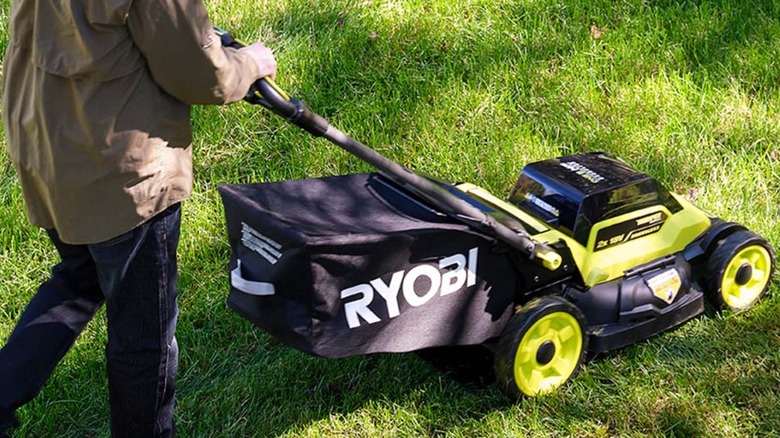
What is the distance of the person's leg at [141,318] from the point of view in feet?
7.50

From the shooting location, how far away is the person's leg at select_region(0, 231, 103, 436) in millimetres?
2514

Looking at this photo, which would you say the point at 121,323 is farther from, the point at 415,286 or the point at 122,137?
the point at 415,286

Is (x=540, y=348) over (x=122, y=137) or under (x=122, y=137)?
under

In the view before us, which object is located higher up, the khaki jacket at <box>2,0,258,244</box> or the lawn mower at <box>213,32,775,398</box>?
the khaki jacket at <box>2,0,258,244</box>

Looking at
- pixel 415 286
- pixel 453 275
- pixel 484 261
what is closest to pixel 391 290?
pixel 415 286

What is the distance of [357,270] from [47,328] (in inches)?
31.2

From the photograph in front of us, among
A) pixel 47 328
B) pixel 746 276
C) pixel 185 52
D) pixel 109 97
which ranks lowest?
pixel 47 328

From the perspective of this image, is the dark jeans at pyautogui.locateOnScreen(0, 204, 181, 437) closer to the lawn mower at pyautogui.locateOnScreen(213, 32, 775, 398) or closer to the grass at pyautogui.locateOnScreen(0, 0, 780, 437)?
the lawn mower at pyautogui.locateOnScreen(213, 32, 775, 398)

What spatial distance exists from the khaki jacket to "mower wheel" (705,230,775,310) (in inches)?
65.6

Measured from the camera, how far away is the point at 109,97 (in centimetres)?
213

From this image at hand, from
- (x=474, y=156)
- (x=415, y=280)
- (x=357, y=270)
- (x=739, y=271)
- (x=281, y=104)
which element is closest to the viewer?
(x=281, y=104)

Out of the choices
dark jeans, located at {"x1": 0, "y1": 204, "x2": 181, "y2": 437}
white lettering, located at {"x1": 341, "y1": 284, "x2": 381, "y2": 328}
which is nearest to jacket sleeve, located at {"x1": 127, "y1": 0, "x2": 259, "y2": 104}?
dark jeans, located at {"x1": 0, "y1": 204, "x2": 181, "y2": 437}

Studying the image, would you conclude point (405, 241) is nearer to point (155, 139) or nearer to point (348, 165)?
point (155, 139)

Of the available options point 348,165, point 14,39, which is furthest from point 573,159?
point 14,39
